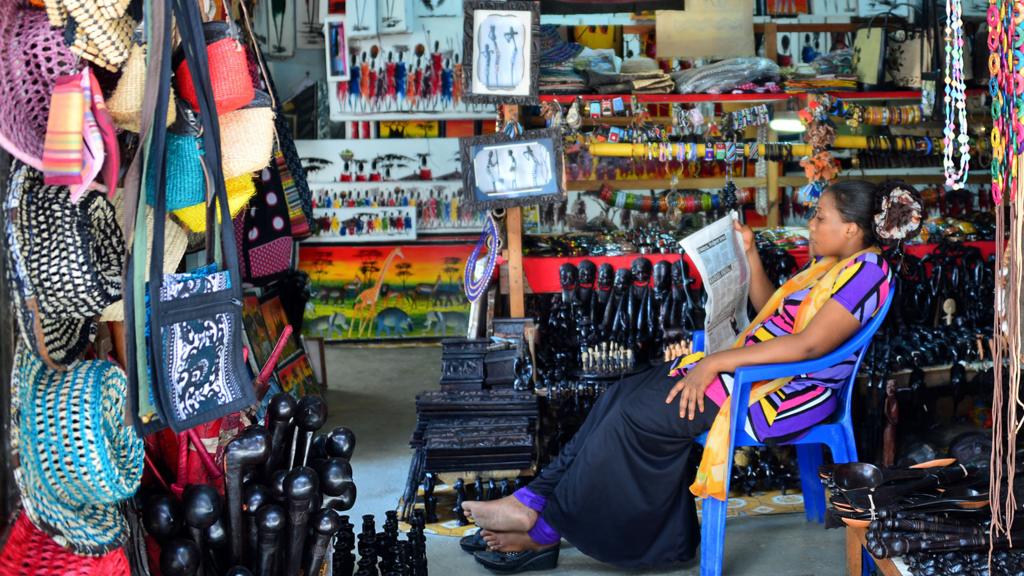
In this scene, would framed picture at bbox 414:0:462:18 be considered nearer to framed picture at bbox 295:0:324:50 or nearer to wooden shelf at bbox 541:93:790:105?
framed picture at bbox 295:0:324:50

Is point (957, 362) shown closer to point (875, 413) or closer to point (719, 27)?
point (875, 413)

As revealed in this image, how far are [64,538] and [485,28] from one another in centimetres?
304

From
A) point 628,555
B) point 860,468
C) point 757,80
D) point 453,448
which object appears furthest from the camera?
point 757,80

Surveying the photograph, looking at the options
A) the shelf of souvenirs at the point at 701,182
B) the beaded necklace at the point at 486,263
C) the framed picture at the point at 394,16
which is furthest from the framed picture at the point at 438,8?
the beaded necklace at the point at 486,263

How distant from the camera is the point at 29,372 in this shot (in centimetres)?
211

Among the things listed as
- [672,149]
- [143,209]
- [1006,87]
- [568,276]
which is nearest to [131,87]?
[143,209]

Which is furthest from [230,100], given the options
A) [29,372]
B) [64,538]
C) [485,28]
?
[485,28]

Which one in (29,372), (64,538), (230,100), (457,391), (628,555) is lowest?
(628,555)

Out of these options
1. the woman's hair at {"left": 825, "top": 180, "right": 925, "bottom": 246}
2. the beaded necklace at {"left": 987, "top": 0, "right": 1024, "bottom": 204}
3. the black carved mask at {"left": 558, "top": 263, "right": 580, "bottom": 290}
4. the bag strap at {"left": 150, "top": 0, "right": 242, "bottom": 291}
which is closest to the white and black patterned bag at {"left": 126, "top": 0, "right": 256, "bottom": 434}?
the bag strap at {"left": 150, "top": 0, "right": 242, "bottom": 291}

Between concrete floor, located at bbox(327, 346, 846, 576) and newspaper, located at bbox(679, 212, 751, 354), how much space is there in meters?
0.73

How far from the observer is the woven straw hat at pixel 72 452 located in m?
2.08

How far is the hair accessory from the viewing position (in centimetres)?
362

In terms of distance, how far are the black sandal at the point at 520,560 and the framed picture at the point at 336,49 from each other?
4718mm

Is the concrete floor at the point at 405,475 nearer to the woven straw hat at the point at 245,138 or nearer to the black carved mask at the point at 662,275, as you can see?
the black carved mask at the point at 662,275
